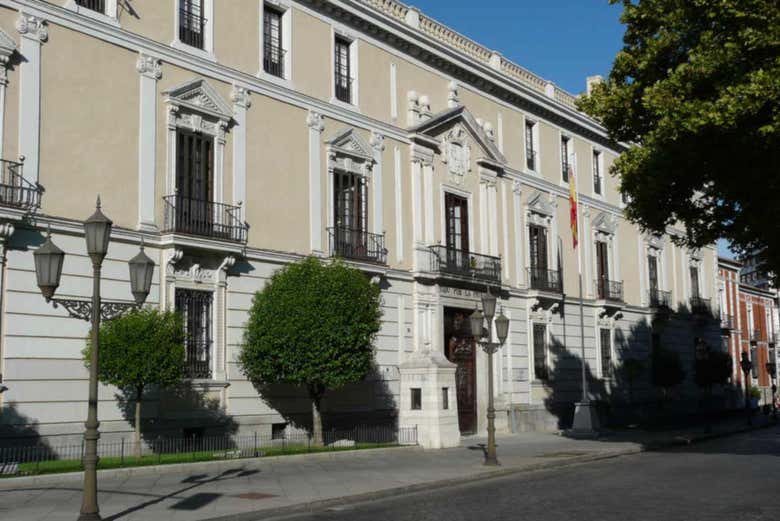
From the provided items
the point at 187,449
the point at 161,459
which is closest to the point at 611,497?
the point at 161,459

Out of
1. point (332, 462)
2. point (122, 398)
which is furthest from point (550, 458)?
point (122, 398)

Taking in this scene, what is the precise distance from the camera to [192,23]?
22281 millimetres

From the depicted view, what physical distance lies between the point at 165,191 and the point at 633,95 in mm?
10751

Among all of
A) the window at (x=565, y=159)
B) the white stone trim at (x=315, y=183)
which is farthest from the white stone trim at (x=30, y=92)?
the window at (x=565, y=159)

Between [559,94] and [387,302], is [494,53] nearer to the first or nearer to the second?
[559,94]

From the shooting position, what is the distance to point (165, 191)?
21.0 m

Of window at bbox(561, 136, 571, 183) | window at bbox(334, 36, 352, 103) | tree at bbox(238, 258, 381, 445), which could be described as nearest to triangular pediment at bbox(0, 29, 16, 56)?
tree at bbox(238, 258, 381, 445)

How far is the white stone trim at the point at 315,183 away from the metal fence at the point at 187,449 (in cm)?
508

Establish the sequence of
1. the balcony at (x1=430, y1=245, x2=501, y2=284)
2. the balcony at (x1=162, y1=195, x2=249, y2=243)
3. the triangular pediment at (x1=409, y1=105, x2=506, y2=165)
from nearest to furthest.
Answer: the balcony at (x1=162, y1=195, x2=249, y2=243) → the balcony at (x1=430, y1=245, x2=501, y2=284) → the triangular pediment at (x1=409, y1=105, x2=506, y2=165)

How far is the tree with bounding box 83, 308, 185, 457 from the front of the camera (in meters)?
17.4

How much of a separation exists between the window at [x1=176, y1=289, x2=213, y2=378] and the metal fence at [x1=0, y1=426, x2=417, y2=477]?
161 cm

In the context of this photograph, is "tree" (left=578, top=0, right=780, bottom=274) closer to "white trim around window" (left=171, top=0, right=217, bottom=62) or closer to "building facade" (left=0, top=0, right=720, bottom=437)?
"building facade" (left=0, top=0, right=720, bottom=437)

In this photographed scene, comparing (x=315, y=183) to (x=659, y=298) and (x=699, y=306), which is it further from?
(x=699, y=306)

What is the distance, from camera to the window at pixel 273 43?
24.4 meters
